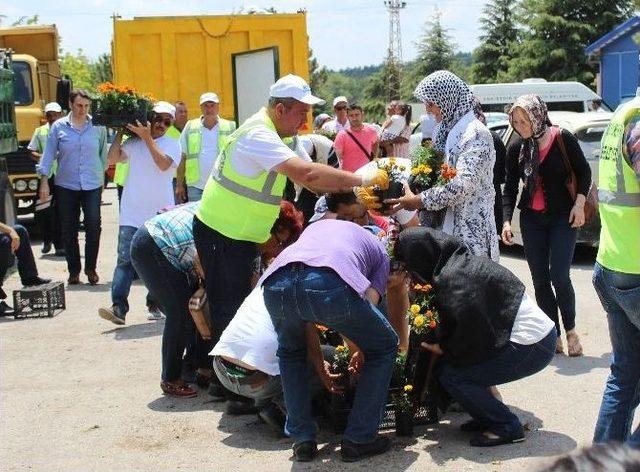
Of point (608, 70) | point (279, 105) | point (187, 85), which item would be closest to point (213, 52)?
point (187, 85)

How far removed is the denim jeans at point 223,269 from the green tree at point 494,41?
51.9m

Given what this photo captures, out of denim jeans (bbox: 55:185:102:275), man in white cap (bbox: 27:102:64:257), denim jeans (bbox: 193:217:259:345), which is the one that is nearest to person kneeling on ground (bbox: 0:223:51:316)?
denim jeans (bbox: 55:185:102:275)

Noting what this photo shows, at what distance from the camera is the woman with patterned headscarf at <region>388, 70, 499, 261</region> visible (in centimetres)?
575

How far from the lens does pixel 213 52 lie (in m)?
14.1

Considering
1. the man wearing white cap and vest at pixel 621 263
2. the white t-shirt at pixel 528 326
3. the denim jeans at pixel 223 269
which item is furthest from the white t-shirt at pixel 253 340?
the man wearing white cap and vest at pixel 621 263

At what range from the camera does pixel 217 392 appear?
6.38 meters

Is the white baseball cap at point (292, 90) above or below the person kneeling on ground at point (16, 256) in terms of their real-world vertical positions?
above

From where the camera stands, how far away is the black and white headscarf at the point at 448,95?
230 inches

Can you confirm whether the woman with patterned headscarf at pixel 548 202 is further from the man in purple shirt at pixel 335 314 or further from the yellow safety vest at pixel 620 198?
the yellow safety vest at pixel 620 198

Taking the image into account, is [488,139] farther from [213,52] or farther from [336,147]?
[213,52]

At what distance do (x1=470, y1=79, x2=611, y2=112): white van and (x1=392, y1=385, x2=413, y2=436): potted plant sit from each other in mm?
22271

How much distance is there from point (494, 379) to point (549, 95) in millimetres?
22919

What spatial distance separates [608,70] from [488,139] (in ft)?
122

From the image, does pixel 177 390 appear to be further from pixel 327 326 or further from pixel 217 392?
pixel 327 326
